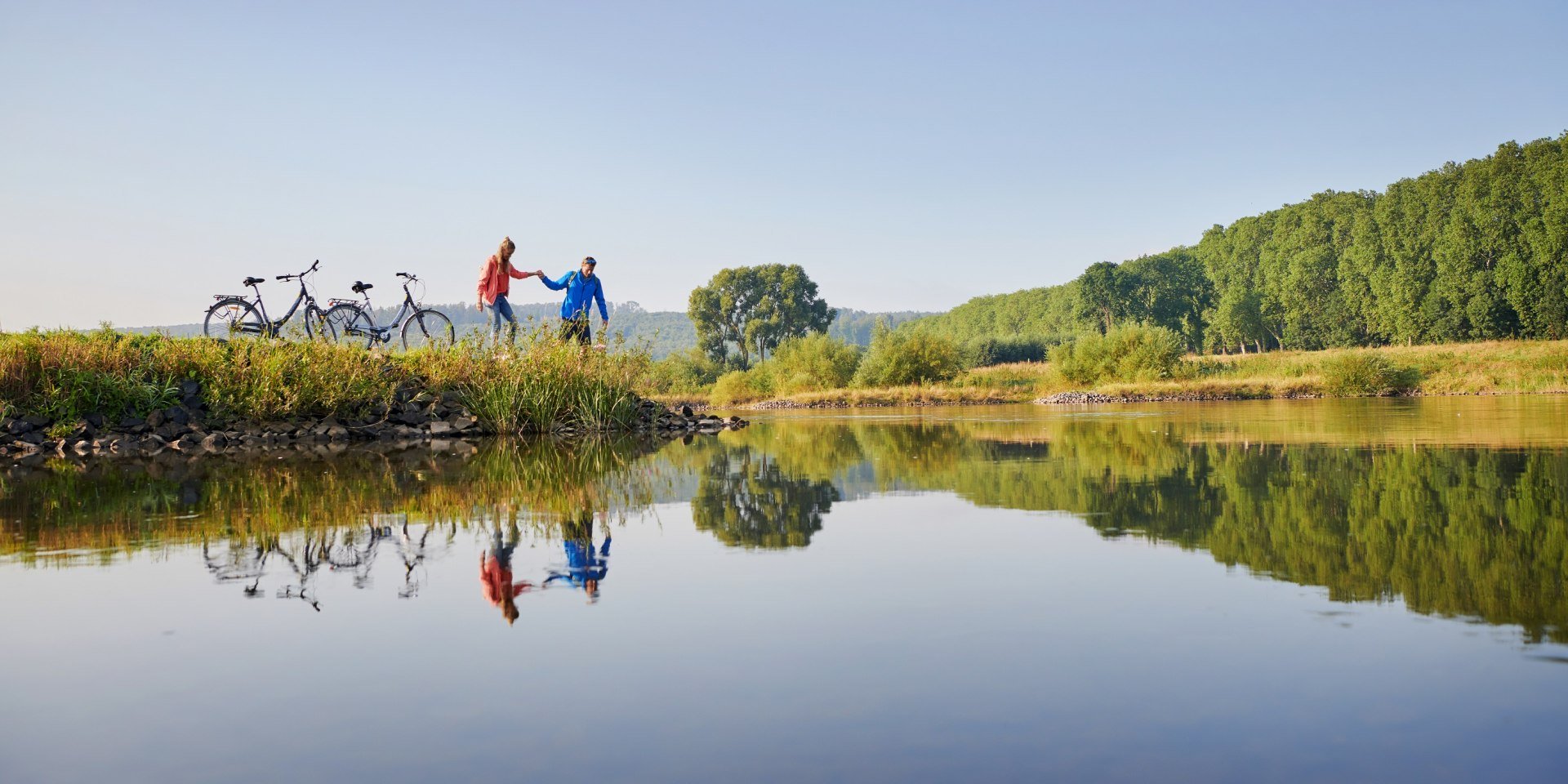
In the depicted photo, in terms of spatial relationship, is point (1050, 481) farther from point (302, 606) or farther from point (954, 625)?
point (302, 606)

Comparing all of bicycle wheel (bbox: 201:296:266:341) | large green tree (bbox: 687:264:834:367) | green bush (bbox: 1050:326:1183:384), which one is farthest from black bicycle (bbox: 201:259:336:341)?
large green tree (bbox: 687:264:834:367)

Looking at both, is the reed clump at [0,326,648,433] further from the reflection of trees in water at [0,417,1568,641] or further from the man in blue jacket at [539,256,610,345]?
the reflection of trees in water at [0,417,1568,641]

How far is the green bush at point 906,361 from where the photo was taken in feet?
129

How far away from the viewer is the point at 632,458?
975cm

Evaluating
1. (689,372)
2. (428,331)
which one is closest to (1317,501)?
(428,331)

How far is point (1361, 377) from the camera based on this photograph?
32.9m

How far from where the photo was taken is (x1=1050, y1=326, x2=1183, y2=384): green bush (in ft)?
125

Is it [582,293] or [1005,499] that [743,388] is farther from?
[1005,499]

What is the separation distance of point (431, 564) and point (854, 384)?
36.1 metres

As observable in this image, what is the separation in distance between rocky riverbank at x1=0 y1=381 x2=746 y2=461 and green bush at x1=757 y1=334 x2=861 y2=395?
2744cm

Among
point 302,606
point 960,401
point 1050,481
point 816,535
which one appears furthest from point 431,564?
point 960,401

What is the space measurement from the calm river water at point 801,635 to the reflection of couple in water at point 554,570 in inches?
1.2

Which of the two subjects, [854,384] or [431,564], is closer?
[431,564]

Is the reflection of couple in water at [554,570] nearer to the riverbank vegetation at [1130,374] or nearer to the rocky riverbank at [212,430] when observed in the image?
the rocky riverbank at [212,430]
